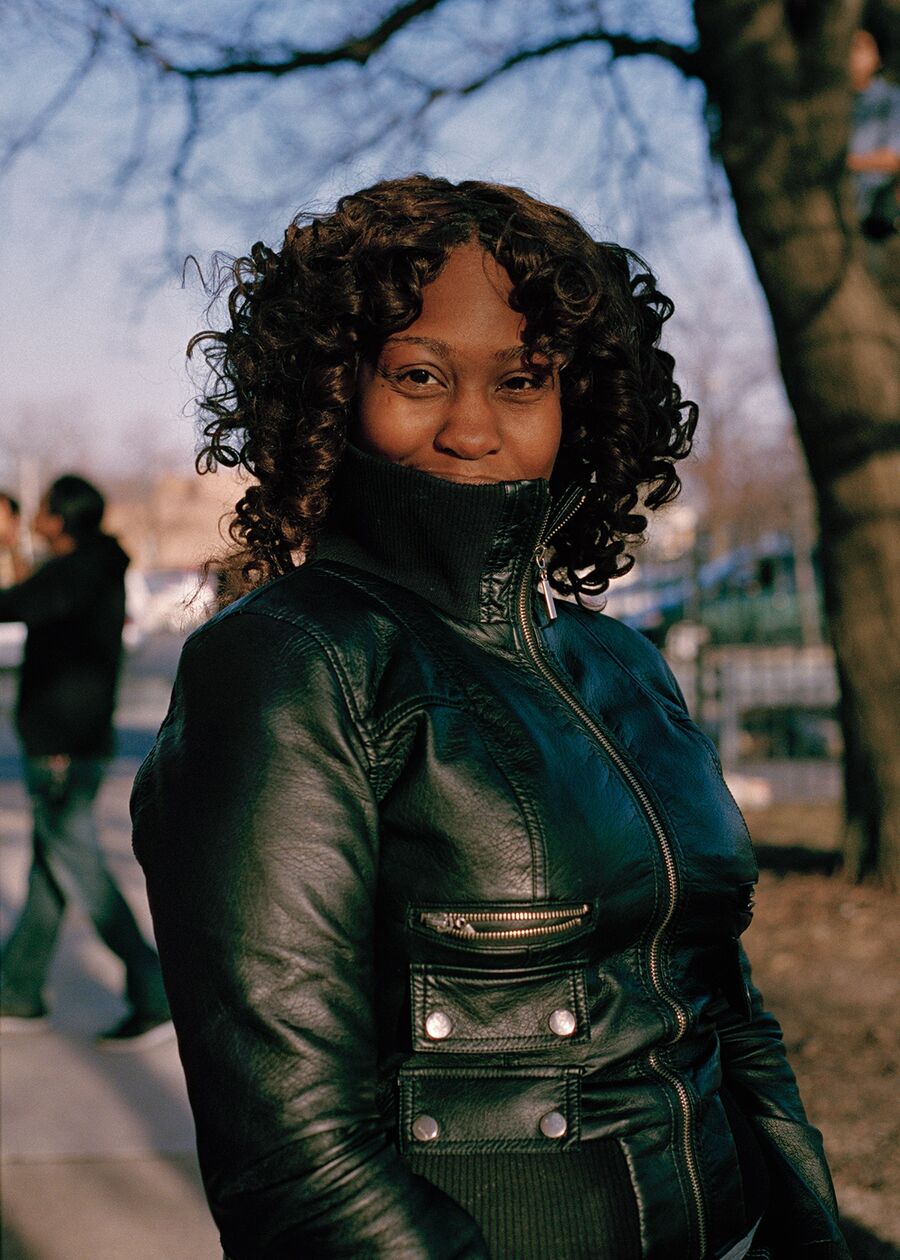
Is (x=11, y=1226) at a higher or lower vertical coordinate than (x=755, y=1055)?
lower

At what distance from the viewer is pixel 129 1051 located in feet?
15.5

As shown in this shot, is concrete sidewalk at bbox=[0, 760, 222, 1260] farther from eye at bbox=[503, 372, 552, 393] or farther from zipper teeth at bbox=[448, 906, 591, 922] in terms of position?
eye at bbox=[503, 372, 552, 393]

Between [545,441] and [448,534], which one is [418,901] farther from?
[545,441]

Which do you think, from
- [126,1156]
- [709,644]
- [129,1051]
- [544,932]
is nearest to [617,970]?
[544,932]

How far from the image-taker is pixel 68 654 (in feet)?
17.5

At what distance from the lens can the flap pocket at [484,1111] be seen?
1.27 m

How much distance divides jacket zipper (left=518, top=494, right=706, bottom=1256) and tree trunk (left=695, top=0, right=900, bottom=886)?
5378mm

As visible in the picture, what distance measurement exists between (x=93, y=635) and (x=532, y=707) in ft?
14.0

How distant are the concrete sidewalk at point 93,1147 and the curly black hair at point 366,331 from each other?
230cm

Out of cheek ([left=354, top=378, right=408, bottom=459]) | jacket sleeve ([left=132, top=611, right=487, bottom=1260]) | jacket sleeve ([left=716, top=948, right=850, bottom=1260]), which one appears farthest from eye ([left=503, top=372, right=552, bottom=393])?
jacket sleeve ([left=716, top=948, right=850, bottom=1260])

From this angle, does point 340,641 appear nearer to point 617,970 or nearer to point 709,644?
point 617,970

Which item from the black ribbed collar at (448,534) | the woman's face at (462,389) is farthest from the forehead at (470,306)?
the black ribbed collar at (448,534)

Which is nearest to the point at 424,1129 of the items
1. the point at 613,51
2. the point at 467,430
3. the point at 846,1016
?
the point at 467,430

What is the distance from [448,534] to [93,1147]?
3.05m
